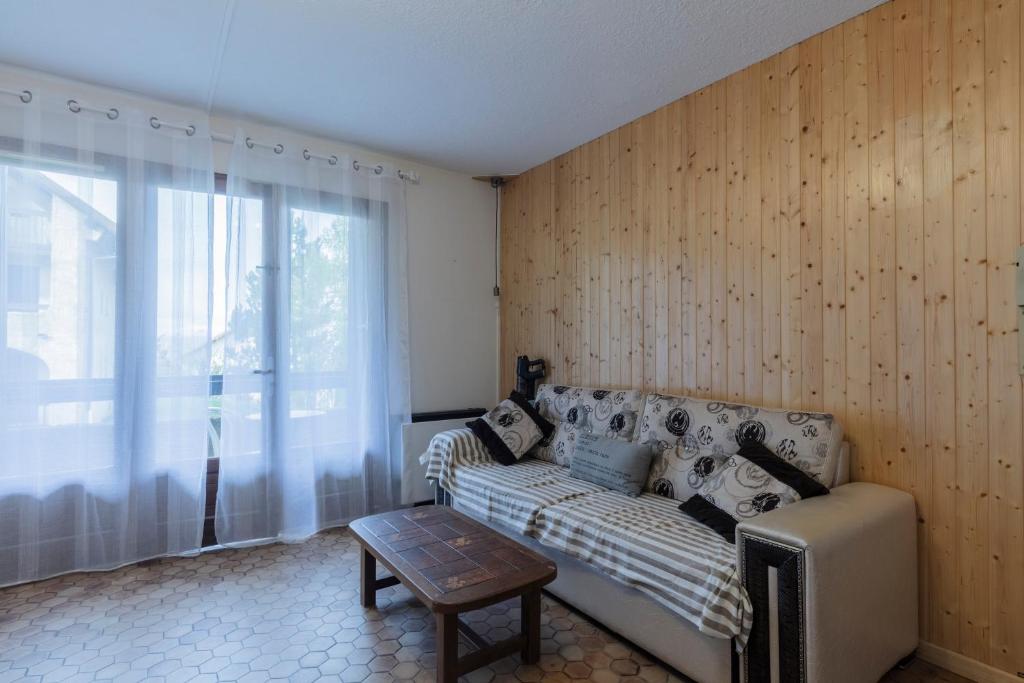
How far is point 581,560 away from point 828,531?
1.00m

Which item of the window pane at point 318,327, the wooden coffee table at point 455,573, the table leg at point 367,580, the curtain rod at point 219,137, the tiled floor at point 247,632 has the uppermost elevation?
the curtain rod at point 219,137

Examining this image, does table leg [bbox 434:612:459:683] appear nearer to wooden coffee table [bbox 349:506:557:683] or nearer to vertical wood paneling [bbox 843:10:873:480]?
wooden coffee table [bbox 349:506:557:683]

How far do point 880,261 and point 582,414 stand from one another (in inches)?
70.4

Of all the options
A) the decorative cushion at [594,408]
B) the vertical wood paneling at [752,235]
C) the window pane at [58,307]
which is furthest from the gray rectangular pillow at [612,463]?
the window pane at [58,307]

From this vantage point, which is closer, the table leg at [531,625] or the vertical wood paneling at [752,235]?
the table leg at [531,625]

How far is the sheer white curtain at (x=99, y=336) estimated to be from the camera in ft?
8.59

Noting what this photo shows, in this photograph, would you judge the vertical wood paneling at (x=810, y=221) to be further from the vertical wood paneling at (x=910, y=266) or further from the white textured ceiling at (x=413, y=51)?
the vertical wood paneling at (x=910, y=266)

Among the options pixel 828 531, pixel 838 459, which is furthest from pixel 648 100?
pixel 828 531

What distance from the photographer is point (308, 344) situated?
342cm

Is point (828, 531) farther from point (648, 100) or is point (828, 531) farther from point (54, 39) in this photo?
→ point (54, 39)

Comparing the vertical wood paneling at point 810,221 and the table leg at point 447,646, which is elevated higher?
the vertical wood paneling at point 810,221

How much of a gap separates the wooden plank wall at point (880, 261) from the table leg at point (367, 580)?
1.89 metres

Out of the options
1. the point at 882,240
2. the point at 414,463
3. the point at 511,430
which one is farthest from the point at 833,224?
the point at 414,463

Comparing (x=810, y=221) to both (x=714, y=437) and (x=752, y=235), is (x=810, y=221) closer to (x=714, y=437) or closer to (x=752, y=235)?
(x=752, y=235)
